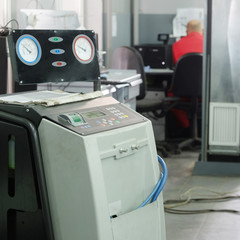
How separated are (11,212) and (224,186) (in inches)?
87.2

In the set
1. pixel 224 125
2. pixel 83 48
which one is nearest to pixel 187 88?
pixel 224 125

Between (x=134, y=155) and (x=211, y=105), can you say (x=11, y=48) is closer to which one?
(x=134, y=155)

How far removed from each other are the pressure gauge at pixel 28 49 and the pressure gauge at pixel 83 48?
15 cm

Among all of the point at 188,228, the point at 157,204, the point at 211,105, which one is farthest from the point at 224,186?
the point at 157,204

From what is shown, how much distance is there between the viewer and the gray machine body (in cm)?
178

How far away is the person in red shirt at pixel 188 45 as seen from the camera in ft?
16.8

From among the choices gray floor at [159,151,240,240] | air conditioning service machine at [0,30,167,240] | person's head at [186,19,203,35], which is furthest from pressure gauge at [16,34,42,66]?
person's head at [186,19,203,35]

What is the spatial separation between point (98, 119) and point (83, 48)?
0.39 meters

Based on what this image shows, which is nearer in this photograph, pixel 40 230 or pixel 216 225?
pixel 40 230

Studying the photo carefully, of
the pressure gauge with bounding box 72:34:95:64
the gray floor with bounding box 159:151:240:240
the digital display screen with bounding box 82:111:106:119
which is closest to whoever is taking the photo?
the digital display screen with bounding box 82:111:106:119

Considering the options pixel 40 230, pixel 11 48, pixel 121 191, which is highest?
pixel 11 48

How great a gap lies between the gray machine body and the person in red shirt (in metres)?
3.16

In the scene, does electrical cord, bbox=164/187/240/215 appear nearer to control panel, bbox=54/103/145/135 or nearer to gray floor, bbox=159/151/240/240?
gray floor, bbox=159/151/240/240

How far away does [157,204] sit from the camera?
6.72 ft
